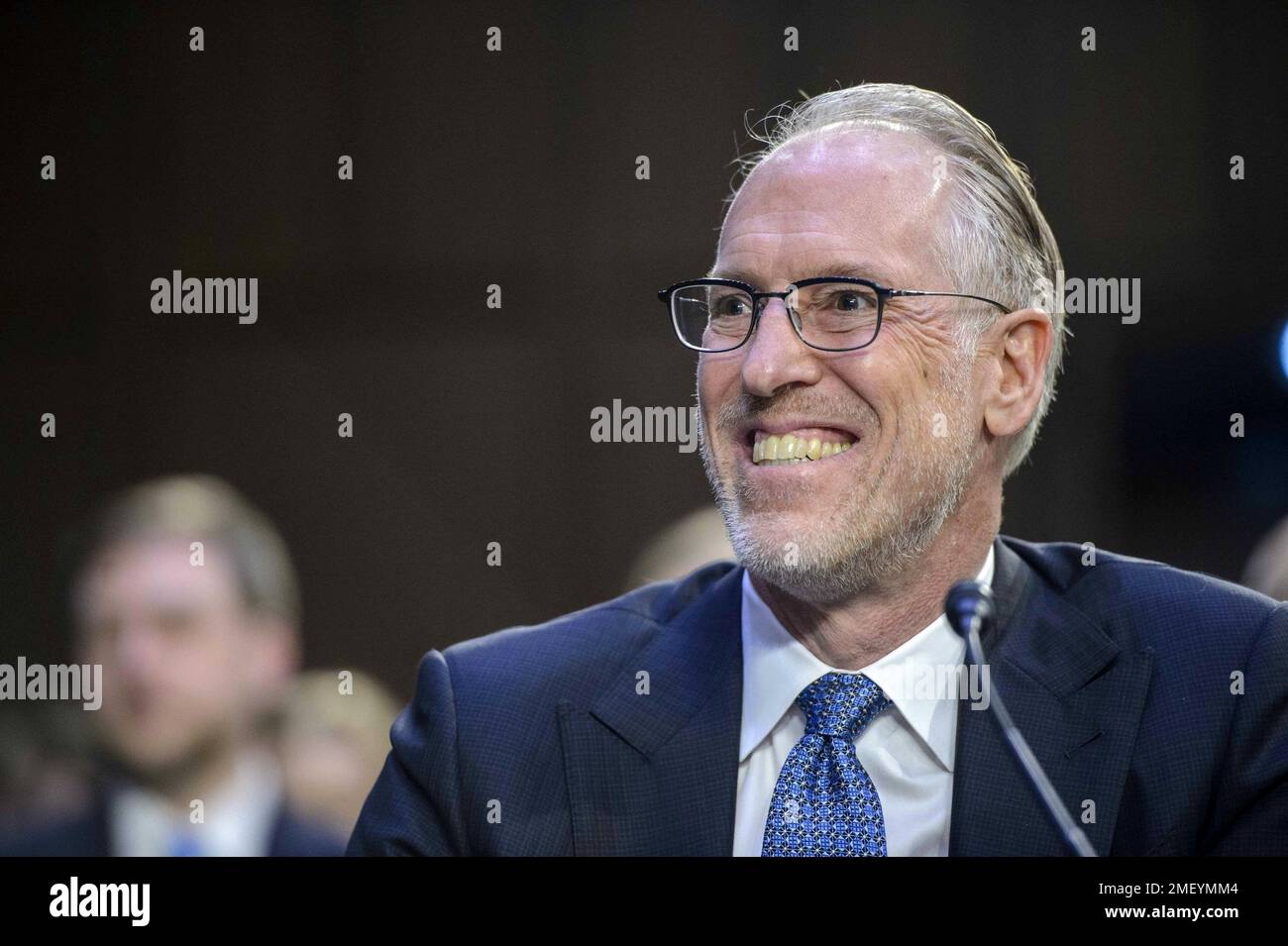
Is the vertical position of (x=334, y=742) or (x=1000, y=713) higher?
(x=1000, y=713)

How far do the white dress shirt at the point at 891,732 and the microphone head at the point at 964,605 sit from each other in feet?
0.56

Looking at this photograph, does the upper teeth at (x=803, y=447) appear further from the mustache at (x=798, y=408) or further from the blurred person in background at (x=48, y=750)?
the blurred person in background at (x=48, y=750)

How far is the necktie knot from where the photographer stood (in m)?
2.06

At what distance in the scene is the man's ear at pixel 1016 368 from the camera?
7.24ft

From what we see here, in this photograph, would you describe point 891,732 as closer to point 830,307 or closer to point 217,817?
point 830,307

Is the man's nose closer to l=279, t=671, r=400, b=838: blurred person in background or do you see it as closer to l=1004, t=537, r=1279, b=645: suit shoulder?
l=1004, t=537, r=1279, b=645: suit shoulder

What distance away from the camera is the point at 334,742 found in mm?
2307

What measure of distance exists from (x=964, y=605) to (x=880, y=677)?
216 millimetres

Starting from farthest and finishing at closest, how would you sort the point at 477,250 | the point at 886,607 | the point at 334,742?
1. the point at 477,250
2. the point at 334,742
3. the point at 886,607

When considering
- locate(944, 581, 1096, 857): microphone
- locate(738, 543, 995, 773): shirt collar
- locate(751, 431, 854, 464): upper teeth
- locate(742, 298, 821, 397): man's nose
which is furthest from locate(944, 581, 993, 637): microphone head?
locate(742, 298, 821, 397): man's nose

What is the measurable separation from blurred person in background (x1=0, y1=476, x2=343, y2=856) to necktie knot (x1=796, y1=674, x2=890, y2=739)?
913mm

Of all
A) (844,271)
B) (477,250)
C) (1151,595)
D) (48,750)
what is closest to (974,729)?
(1151,595)

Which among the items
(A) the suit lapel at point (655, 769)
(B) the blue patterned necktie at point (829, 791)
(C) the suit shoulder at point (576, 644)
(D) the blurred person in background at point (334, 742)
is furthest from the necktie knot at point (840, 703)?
(D) the blurred person in background at point (334, 742)
